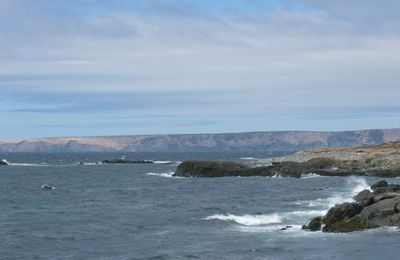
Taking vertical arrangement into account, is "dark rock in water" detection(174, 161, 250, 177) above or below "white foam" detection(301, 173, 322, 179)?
above

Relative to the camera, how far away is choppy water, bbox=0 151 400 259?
36875 millimetres

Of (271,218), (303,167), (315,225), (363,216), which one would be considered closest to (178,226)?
(271,218)

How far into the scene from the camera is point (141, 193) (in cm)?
8006

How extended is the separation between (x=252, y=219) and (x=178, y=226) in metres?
6.09

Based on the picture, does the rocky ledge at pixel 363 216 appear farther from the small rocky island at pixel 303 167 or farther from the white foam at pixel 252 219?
the small rocky island at pixel 303 167

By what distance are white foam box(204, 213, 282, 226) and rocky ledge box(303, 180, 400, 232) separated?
5.21m

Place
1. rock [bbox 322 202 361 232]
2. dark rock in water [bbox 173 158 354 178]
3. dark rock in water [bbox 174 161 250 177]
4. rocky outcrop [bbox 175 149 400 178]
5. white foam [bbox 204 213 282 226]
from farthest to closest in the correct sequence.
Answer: dark rock in water [bbox 174 161 250 177], dark rock in water [bbox 173 158 354 178], rocky outcrop [bbox 175 149 400 178], white foam [bbox 204 213 282 226], rock [bbox 322 202 361 232]

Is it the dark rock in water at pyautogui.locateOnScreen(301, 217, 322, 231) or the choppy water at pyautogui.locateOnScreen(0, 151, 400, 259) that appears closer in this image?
the choppy water at pyautogui.locateOnScreen(0, 151, 400, 259)

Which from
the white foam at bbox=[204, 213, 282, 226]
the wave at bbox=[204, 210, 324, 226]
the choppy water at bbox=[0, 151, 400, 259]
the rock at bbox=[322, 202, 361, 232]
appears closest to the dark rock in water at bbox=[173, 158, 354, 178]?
the choppy water at bbox=[0, 151, 400, 259]

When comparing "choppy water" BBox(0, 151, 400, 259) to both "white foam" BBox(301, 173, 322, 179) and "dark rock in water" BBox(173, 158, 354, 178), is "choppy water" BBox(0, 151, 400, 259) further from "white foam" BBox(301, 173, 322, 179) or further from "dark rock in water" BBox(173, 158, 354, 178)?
"dark rock in water" BBox(173, 158, 354, 178)

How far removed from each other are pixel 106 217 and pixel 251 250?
2020cm

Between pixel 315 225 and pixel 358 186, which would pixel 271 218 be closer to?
pixel 315 225

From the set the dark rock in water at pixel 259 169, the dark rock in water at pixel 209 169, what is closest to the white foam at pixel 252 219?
the dark rock in water at pixel 259 169

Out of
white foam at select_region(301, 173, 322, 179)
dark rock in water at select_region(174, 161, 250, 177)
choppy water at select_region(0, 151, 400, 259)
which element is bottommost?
choppy water at select_region(0, 151, 400, 259)
